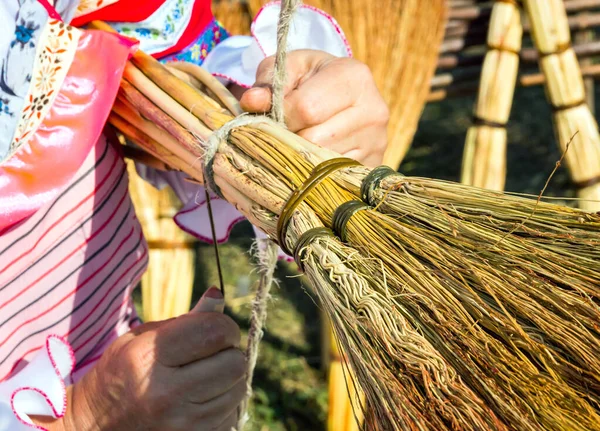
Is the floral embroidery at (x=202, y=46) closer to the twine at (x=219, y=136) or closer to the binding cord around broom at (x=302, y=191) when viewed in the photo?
the twine at (x=219, y=136)

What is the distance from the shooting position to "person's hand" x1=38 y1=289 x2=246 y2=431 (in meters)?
0.72

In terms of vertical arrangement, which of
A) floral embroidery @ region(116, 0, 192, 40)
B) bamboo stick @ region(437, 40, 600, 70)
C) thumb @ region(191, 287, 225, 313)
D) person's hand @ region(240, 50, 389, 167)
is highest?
bamboo stick @ region(437, 40, 600, 70)

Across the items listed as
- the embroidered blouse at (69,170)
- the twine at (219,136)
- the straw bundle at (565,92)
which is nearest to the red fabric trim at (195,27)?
the embroidered blouse at (69,170)

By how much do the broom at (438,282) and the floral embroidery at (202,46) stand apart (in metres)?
0.29

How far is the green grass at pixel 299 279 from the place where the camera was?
2223 mm

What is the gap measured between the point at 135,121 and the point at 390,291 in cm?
41

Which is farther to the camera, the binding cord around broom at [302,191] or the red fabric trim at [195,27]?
the red fabric trim at [195,27]

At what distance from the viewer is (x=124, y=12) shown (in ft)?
2.73

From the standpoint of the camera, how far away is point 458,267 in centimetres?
54

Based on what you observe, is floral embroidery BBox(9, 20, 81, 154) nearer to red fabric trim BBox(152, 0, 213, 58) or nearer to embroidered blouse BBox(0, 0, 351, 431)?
embroidered blouse BBox(0, 0, 351, 431)

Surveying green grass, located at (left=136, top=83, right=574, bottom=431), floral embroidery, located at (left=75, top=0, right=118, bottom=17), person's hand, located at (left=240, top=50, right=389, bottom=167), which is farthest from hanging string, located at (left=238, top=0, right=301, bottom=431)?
green grass, located at (left=136, top=83, right=574, bottom=431)

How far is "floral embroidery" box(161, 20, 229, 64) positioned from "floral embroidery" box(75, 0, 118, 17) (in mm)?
116

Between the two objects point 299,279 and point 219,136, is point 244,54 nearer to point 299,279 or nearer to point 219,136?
point 219,136

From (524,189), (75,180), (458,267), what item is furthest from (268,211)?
(524,189)
